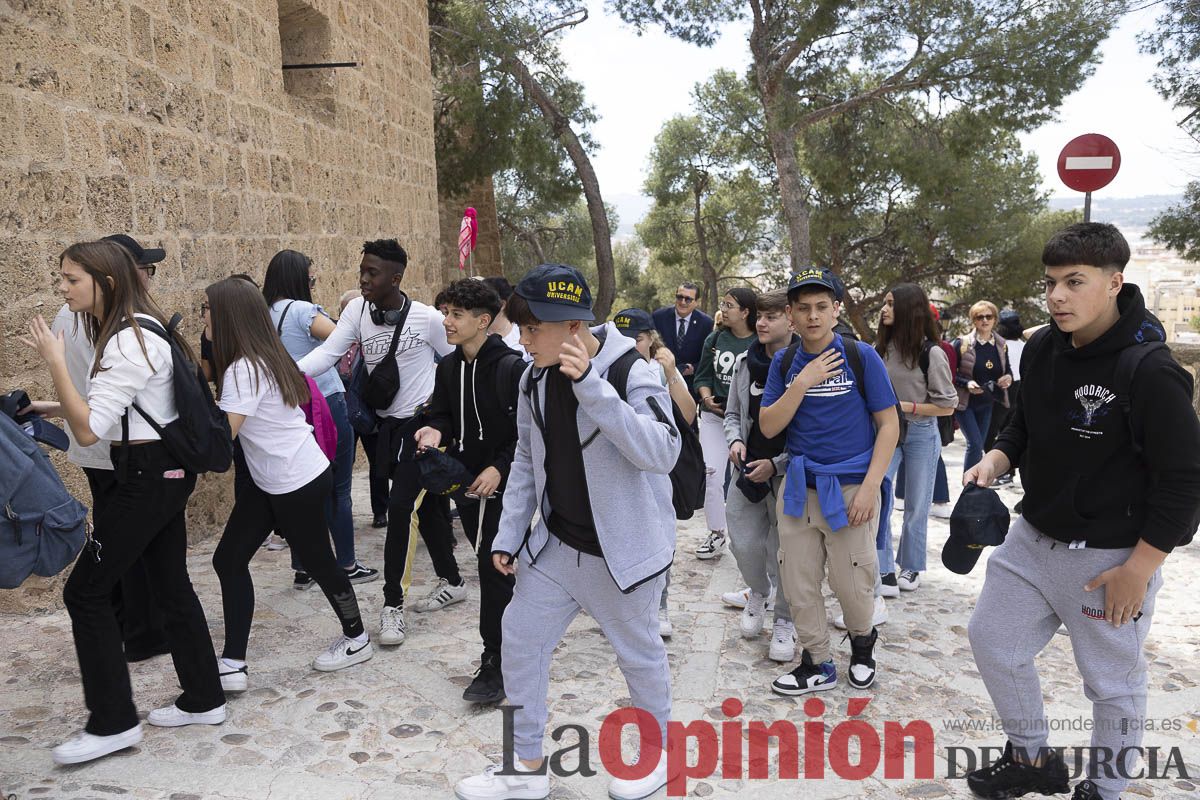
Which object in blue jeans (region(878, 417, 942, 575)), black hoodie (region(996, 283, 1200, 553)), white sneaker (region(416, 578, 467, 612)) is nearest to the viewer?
black hoodie (region(996, 283, 1200, 553))

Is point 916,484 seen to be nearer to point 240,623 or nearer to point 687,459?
point 687,459

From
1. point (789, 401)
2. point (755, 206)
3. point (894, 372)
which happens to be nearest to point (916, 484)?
point (894, 372)

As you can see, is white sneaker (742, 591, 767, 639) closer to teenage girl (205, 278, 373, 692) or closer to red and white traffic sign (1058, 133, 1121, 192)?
teenage girl (205, 278, 373, 692)

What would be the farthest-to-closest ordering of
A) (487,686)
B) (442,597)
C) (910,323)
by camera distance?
(910,323) < (442,597) < (487,686)

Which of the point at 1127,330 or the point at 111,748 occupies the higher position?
the point at 1127,330

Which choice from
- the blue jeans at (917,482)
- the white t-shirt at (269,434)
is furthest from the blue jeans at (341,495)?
the blue jeans at (917,482)

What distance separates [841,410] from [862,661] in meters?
1.10

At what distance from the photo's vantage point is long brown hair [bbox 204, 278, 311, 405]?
141 inches

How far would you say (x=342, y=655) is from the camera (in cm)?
410

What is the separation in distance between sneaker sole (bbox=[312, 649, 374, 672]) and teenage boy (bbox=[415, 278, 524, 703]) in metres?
0.55

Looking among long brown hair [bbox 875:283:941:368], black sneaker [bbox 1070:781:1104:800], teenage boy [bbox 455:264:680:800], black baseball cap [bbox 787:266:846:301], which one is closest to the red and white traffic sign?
long brown hair [bbox 875:283:941:368]

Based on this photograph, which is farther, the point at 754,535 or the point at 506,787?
the point at 754,535

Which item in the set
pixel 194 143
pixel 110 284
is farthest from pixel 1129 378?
pixel 194 143

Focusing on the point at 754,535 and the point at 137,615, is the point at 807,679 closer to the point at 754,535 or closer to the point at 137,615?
the point at 754,535
